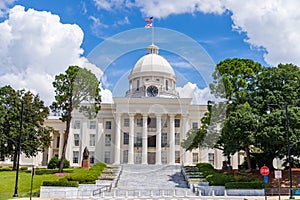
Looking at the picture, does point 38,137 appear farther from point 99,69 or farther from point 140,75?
point 99,69

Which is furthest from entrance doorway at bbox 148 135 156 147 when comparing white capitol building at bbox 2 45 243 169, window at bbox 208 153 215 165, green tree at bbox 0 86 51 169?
green tree at bbox 0 86 51 169

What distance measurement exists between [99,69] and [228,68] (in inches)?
649

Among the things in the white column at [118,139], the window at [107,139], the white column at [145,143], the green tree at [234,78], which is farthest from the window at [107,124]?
the green tree at [234,78]

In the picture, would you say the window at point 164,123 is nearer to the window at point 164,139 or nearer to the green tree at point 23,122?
the window at point 164,139

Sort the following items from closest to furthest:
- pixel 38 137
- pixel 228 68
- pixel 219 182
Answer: pixel 219 182, pixel 228 68, pixel 38 137

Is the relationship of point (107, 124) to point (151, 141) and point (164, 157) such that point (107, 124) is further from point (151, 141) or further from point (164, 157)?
point (164, 157)

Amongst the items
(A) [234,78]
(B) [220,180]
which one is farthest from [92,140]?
(B) [220,180]

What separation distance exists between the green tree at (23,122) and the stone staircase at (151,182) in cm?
1214

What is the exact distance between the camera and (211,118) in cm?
3659

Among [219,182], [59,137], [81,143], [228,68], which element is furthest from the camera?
[59,137]

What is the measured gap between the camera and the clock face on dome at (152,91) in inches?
2195

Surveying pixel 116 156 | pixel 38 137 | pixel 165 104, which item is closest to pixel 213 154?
pixel 165 104

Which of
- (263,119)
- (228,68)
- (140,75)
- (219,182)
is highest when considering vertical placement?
(140,75)

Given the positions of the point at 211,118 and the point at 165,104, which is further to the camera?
the point at 165,104
